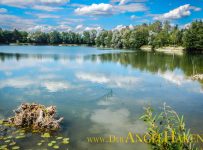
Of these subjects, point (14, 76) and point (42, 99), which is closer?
point (42, 99)

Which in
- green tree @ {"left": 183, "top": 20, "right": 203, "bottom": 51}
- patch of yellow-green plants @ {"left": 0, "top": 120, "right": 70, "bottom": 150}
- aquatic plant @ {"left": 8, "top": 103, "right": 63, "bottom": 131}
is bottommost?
patch of yellow-green plants @ {"left": 0, "top": 120, "right": 70, "bottom": 150}

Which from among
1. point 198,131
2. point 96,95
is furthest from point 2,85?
point 198,131

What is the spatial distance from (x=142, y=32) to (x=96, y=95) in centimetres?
13726

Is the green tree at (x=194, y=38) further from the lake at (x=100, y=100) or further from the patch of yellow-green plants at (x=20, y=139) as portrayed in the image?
the patch of yellow-green plants at (x=20, y=139)

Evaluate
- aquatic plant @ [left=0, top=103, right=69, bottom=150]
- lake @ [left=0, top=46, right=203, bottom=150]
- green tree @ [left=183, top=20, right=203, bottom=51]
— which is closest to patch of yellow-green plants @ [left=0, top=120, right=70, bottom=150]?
aquatic plant @ [left=0, top=103, right=69, bottom=150]

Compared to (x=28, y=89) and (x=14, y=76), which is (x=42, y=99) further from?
(x=14, y=76)

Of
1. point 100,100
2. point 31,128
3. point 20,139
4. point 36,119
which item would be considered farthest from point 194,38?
point 20,139

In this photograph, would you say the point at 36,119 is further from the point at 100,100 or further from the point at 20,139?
the point at 100,100

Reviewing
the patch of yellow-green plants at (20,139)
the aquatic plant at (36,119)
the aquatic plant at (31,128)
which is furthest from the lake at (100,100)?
the aquatic plant at (36,119)

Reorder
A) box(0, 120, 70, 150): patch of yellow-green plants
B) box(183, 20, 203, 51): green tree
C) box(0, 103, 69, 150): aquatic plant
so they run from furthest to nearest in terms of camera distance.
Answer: box(183, 20, 203, 51): green tree → box(0, 103, 69, 150): aquatic plant → box(0, 120, 70, 150): patch of yellow-green plants

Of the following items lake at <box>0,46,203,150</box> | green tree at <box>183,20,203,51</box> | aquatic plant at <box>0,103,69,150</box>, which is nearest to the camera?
aquatic plant at <box>0,103,69,150</box>

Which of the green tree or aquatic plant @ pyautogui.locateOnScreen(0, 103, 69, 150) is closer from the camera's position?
aquatic plant @ pyautogui.locateOnScreen(0, 103, 69, 150)

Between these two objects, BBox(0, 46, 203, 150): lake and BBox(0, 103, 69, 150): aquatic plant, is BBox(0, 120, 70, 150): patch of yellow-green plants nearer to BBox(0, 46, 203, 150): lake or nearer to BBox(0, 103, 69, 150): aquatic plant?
BBox(0, 103, 69, 150): aquatic plant

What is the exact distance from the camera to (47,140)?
1550 cm
